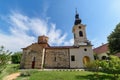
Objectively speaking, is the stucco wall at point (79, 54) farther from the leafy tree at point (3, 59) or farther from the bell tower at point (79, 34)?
the leafy tree at point (3, 59)

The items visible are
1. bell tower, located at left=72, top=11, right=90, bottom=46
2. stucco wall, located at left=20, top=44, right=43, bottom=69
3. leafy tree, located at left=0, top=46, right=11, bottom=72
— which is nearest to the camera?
leafy tree, located at left=0, top=46, right=11, bottom=72

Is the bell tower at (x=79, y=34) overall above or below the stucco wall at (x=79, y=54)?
above

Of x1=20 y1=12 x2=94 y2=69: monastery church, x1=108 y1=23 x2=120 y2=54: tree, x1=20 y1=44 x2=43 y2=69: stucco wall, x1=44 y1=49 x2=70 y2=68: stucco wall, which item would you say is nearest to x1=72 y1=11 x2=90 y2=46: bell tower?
x1=20 y1=12 x2=94 y2=69: monastery church

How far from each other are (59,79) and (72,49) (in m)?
14.4

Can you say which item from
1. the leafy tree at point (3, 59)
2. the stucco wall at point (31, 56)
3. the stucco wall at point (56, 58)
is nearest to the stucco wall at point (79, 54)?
the stucco wall at point (56, 58)

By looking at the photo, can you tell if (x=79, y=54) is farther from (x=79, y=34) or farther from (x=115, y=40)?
(x=115, y=40)

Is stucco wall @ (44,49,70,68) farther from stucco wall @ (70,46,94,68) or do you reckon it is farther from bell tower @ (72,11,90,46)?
bell tower @ (72,11,90,46)

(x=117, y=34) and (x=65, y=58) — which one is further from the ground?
(x=117, y=34)

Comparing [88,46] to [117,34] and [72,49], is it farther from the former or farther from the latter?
[117,34]

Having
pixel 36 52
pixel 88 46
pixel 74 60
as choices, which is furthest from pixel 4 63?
pixel 88 46

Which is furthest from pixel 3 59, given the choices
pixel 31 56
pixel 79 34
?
pixel 79 34

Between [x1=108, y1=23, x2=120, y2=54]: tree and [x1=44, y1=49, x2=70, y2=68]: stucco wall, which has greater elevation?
[x1=108, y1=23, x2=120, y2=54]: tree

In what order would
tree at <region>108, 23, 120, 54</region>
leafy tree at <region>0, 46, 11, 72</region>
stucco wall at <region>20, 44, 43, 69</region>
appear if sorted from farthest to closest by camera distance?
tree at <region>108, 23, 120, 54</region>
stucco wall at <region>20, 44, 43, 69</region>
leafy tree at <region>0, 46, 11, 72</region>

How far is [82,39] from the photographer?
1264 inches
